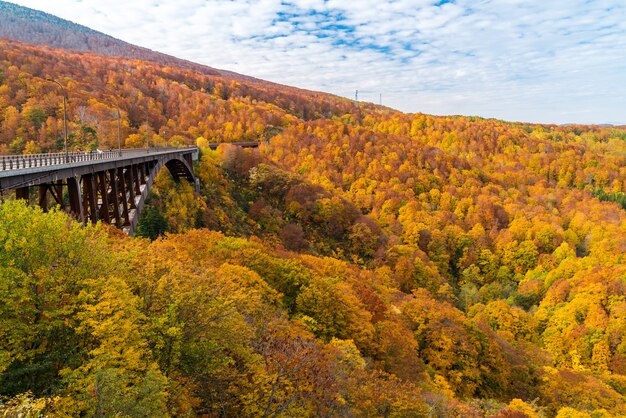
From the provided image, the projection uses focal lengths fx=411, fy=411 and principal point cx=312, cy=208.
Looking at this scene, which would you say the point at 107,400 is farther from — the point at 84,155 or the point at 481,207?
the point at 481,207

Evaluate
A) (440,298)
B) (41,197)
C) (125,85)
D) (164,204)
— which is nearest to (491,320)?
(440,298)

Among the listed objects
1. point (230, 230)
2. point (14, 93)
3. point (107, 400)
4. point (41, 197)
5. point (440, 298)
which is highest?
point (14, 93)

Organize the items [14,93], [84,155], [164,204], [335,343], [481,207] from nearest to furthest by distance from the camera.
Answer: [335,343]
[84,155]
[164,204]
[14,93]
[481,207]

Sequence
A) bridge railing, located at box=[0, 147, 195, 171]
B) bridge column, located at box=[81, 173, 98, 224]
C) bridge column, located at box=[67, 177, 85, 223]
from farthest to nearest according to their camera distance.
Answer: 1. bridge column, located at box=[81, 173, 98, 224]
2. bridge column, located at box=[67, 177, 85, 223]
3. bridge railing, located at box=[0, 147, 195, 171]

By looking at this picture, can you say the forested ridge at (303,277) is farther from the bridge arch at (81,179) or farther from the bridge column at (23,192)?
the bridge column at (23,192)

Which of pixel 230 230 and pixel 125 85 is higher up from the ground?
pixel 125 85

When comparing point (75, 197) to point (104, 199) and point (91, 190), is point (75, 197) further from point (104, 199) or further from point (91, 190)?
point (104, 199)

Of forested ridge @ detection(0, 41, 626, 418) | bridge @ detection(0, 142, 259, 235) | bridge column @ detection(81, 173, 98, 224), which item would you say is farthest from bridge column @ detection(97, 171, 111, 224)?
forested ridge @ detection(0, 41, 626, 418)

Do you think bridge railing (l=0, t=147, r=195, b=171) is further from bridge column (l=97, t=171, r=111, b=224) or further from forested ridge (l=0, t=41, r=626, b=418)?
forested ridge (l=0, t=41, r=626, b=418)

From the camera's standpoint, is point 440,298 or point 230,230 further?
point 440,298
